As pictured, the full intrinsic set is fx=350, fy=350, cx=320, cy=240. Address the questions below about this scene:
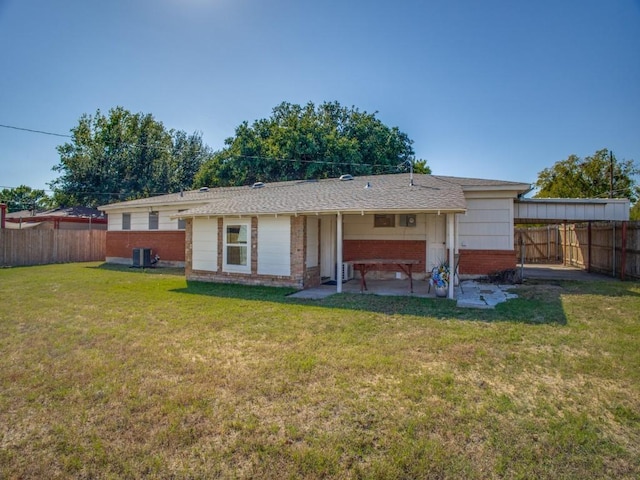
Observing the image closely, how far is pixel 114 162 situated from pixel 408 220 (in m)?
29.1

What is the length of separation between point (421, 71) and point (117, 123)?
30.3 meters

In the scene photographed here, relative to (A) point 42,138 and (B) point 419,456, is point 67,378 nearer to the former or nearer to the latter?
(B) point 419,456

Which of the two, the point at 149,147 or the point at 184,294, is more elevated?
the point at 149,147

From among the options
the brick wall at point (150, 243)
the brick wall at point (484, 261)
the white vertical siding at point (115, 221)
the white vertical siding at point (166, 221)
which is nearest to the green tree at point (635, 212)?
the brick wall at point (484, 261)

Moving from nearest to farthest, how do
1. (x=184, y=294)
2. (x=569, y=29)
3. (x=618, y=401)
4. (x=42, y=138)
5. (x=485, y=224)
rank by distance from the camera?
(x=618, y=401), (x=569, y=29), (x=184, y=294), (x=485, y=224), (x=42, y=138)

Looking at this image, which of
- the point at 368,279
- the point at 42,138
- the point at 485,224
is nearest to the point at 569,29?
the point at 485,224

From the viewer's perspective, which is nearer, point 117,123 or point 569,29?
point 569,29

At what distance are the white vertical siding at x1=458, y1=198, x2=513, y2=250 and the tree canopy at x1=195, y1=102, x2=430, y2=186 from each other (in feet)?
41.0

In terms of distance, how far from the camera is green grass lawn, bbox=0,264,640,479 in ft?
8.93

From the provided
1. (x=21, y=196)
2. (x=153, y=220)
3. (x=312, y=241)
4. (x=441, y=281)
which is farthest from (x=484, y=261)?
(x=21, y=196)

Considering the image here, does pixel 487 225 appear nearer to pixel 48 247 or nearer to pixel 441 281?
pixel 441 281

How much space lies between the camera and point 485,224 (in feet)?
38.9

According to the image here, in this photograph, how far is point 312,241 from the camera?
1159cm

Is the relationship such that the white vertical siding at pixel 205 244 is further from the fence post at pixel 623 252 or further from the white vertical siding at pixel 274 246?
the fence post at pixel 623 252
